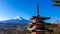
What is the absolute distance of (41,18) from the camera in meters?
5.09

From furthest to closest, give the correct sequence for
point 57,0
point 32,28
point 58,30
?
point 58,30 < point 57,0 < point 32,28

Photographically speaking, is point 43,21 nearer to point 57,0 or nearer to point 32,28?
point 32,28

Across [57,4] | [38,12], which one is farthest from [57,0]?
[38,12]

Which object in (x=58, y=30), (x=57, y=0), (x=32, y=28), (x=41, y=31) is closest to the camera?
(x=41, y=31)

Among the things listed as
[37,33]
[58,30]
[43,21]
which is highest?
[43,21]

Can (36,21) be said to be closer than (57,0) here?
Yes

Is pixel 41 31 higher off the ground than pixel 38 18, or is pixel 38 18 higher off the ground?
pixel 38 18

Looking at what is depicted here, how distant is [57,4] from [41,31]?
4.12 m

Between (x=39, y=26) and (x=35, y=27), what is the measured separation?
0.44 ft

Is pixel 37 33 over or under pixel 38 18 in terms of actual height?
under

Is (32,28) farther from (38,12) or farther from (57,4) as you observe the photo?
(57,4)

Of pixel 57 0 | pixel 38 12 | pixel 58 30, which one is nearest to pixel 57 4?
pixel 57 0

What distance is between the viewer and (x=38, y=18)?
5102mm

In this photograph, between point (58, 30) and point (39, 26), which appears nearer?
point (39, 26)
